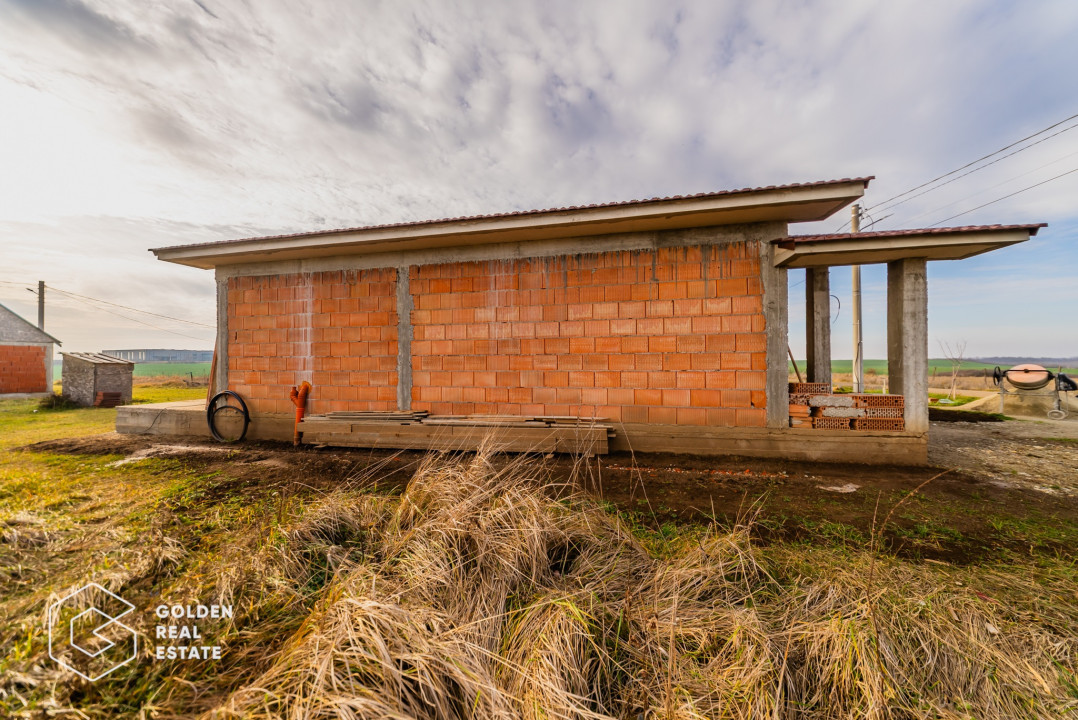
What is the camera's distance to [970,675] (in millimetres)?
1571

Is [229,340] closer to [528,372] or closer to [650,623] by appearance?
[528,372]

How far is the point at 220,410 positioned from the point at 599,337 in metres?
6.76

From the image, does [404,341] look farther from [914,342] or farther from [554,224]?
[914,342]

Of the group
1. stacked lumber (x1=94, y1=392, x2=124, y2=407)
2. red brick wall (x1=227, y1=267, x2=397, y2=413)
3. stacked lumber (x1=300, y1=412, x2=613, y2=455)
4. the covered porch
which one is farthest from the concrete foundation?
stacked lumber (x1=94, y1=392, x2=124, y2=407)

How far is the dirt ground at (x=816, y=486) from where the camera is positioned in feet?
10.3

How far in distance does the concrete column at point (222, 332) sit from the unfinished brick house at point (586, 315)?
35 millimetres

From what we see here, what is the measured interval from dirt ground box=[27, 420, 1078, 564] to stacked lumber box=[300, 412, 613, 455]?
0.21m

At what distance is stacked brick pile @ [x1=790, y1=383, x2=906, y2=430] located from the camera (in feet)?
16.7

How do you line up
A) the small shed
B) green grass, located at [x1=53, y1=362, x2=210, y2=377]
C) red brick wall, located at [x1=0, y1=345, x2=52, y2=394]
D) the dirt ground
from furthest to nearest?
green grass, located at [x1=53, y1=362, x2=210, y2=377]
red brick wall, located at [x1=0, y1=345, x2=52, y2=394]
the small shed
the dirt ground

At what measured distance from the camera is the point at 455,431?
5875 millimetres

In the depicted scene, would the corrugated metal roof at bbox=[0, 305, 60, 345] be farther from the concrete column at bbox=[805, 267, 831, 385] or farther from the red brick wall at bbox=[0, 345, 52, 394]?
the concrete column at bbox=[805, 267, 831, 385]

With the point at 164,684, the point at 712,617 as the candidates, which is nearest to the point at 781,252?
the point at 712,617

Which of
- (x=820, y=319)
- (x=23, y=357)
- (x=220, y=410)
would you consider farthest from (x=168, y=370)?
(x=820, y=319)

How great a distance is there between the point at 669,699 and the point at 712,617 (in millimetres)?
522
